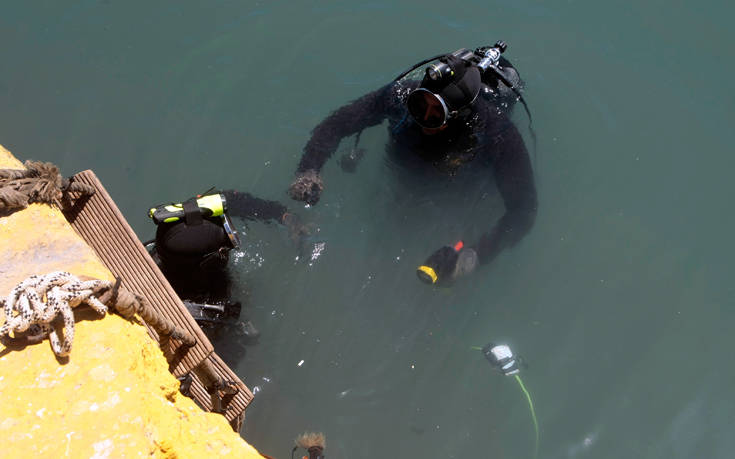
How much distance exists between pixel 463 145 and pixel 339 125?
1.09 metres

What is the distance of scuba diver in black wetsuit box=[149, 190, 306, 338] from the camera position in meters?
3.14

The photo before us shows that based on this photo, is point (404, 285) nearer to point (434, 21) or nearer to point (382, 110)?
point (382, 110)

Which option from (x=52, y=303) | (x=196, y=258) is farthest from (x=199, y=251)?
(x=52, y=303)

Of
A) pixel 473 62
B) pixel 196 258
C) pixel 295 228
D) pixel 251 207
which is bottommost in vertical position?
pixel 295 228

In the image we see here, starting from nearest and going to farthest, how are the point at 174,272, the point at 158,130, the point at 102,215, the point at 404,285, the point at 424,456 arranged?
1. the point at 102,215
2. the point at 174,272
3. the point at 424,456
4. the point at 404,285
5. the point at 158,130

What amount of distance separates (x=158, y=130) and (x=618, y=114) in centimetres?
450

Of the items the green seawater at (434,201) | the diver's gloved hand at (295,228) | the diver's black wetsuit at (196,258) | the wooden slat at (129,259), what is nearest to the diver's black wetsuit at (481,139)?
the green seawater at (434,201)

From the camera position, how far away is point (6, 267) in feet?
7.93

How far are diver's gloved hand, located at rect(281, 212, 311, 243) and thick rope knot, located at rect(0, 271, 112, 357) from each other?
2.40 meters

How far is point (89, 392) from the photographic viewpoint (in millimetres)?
2115

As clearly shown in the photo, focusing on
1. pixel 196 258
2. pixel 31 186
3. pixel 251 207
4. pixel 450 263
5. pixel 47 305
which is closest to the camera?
pixel 47 305

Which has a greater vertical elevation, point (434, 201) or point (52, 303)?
point (52, 303)

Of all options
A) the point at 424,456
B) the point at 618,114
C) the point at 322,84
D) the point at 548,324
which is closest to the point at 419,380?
the point at 424,456

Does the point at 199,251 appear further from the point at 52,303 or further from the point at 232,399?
the point at 52,303
